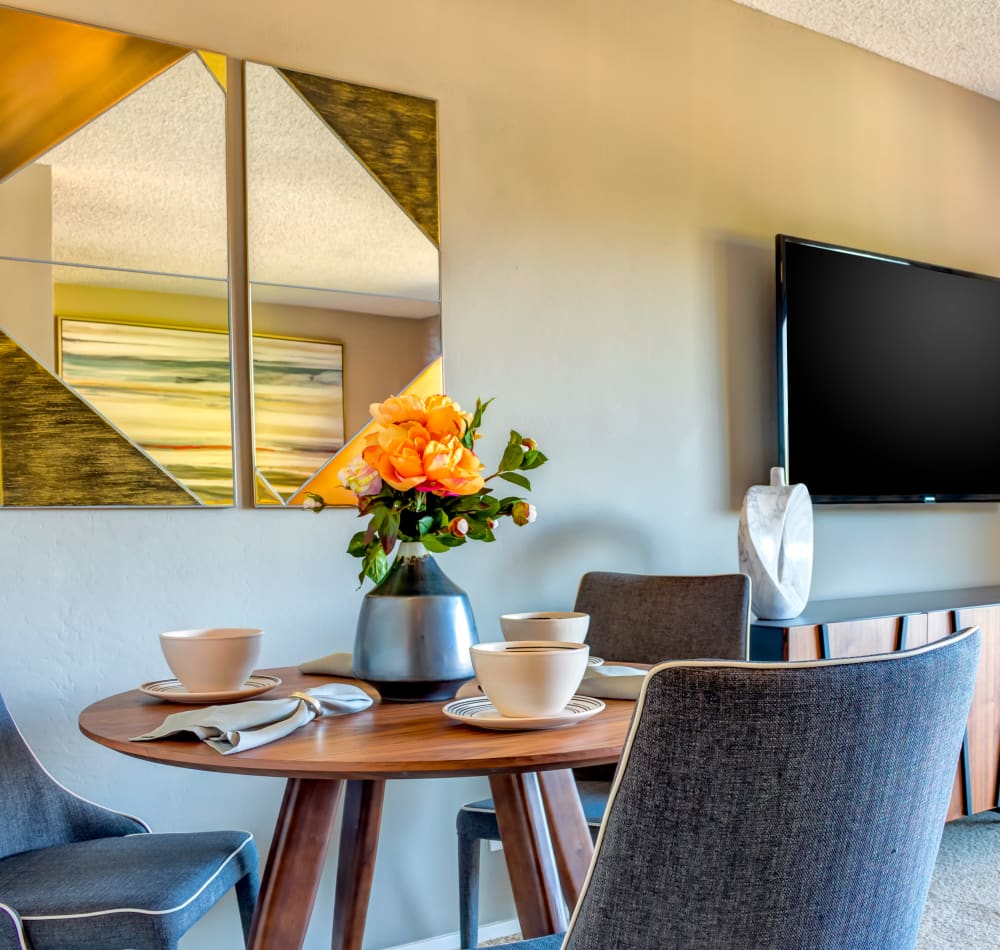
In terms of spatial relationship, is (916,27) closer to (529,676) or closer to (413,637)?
(413,637)

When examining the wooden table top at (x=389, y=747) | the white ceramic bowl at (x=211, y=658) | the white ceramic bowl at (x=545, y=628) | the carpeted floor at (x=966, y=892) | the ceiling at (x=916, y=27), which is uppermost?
the ceiling at (x=916, y=27)

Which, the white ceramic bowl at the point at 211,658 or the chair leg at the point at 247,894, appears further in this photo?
the chair leg at the point at 247,894

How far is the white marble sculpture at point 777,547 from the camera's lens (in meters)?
2.82

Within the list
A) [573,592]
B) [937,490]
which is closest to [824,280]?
[937,490]

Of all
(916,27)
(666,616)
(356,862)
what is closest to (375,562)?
(356,862)

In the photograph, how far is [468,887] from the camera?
220 centimetres

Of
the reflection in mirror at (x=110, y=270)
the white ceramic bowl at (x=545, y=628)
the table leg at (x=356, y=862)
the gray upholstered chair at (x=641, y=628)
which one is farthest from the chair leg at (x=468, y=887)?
the reflection in mirror at (x=110, y=270)

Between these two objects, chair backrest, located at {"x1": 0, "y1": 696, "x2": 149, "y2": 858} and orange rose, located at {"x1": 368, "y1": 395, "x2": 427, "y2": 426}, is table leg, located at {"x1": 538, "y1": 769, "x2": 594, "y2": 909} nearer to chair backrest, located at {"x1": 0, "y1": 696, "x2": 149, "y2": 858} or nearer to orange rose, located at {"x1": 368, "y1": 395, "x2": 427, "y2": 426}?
orange rose, located at {"x1": 368, "y1": 395, "x2": 427, "y2": 426}

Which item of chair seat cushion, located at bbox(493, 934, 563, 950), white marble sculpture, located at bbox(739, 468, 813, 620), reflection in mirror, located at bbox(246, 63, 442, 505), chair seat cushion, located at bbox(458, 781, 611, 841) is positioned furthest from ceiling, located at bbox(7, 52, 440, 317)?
chair seat cushion, located at bbox(493, 934, 563, 950)

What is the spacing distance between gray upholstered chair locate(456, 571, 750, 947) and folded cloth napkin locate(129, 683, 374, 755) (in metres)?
0.78

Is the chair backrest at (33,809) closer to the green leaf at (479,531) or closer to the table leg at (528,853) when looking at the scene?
the table leg at (528,853)

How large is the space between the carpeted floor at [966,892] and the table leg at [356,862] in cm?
73

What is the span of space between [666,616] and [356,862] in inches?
35.4

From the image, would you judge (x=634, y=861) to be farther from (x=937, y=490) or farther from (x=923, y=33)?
(x=923, y=33)
